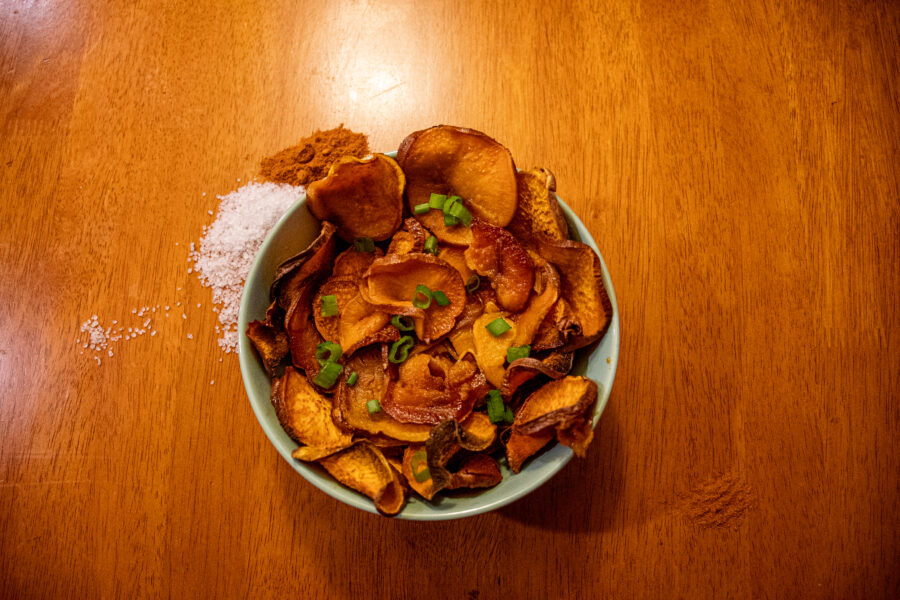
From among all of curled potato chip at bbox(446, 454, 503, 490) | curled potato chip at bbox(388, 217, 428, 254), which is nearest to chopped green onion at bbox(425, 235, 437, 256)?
curled potato chip at bbox(388, 217, 428, 254)

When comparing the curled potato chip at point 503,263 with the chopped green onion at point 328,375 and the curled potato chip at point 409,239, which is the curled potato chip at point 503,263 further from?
the chopped green onion at point 328,375

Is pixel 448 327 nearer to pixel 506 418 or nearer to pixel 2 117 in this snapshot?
pixel 506 418

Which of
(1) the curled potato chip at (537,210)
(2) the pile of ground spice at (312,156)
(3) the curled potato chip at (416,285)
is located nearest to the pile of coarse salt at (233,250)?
(2) the pile of ground spice at (312,156)

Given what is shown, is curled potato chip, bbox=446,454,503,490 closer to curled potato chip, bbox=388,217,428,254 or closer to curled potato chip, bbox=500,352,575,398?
curled potato chip, bbox=500,352,575,398

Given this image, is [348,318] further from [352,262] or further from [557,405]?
[557,405]

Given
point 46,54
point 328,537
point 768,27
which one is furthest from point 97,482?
point 768,27

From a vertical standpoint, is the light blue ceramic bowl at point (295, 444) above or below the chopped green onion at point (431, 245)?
below
